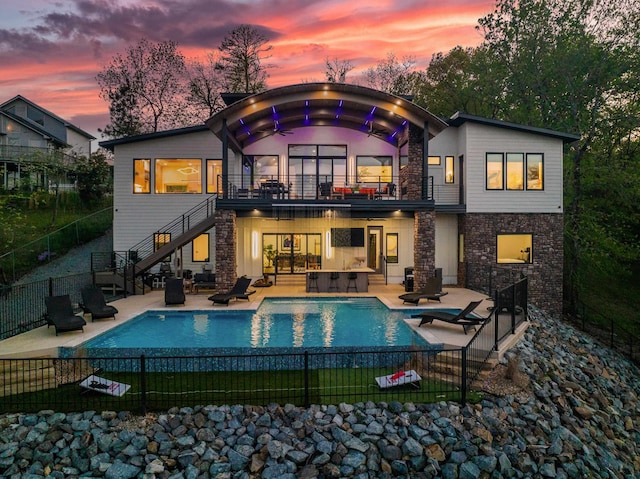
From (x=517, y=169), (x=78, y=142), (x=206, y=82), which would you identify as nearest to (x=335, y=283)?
(x=517, y=169)

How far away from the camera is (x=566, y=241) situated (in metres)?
20.5

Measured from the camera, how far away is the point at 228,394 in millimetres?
6895

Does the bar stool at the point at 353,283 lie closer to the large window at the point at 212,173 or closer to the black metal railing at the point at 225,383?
the large window at the point at 212,173

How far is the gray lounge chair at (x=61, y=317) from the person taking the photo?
9.54 m

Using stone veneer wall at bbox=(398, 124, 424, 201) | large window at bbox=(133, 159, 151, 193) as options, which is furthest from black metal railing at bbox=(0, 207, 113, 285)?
stone veneer wall at bbox=(398, 124, 424, 201)

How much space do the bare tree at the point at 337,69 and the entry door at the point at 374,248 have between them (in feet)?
57.8

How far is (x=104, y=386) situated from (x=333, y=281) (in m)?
10.9

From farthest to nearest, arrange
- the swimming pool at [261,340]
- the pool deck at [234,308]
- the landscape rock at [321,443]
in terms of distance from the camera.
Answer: the pool deck at [234,308] → the swimming pool at [261,340] → the landscape rock at [321,443]

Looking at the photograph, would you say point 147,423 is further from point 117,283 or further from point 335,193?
point 335,193

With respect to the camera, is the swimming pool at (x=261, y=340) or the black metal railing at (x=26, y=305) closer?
the swimming pool at (x=261, y=340)

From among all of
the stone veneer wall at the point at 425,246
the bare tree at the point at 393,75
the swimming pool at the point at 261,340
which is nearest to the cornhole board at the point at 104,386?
the swimming pool at the point at 261,340

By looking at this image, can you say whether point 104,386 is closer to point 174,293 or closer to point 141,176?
point 174,293

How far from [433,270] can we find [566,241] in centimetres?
996

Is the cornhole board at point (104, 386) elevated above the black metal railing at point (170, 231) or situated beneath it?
situated beneath
